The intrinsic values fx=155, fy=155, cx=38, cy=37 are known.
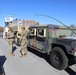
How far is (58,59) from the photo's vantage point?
5957 millimetres

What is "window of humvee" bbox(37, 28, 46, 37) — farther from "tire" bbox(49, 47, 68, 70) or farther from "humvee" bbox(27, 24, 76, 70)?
"tire" bbox(49, 47, 68, 70)

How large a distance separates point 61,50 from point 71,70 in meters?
0.88

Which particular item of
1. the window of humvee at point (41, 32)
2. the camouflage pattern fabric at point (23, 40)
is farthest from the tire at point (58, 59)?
the camouflage pattern fabric at point (23, 40)

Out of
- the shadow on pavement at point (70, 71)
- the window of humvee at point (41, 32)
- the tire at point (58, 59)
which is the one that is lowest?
the shadow on pavement at point (70, 71)

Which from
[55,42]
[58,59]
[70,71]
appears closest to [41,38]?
[55,42]

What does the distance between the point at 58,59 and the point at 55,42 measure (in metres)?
0.67

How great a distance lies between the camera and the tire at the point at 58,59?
550 cm

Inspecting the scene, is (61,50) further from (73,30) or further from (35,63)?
(73,30)

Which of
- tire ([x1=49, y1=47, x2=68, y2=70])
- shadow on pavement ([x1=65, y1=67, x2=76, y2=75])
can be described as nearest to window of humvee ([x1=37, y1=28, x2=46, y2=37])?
tire ([x1=49, y1=47, x2=68, y2=70])

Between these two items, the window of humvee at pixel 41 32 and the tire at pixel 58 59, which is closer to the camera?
the tire at pixel 58 59

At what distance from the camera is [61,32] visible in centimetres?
709

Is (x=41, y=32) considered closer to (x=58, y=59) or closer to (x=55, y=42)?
(x=55, y=42)

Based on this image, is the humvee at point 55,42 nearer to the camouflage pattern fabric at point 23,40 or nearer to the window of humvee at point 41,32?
the window of humvee at point 41,32

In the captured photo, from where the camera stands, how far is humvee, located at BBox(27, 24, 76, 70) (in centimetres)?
540
